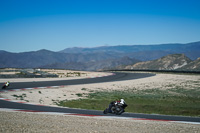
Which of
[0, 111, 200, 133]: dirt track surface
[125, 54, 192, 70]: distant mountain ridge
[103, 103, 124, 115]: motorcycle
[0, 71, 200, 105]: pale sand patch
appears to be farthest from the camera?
[125, 54, 192, 70]: distant mountain ridge

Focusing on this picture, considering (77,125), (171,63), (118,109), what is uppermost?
(171,63)

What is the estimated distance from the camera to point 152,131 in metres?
8.85

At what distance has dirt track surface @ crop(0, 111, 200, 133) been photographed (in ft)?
28.7

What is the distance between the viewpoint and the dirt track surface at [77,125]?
345 inches

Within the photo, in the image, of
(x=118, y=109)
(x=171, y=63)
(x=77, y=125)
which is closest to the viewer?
(x=77, y=125)

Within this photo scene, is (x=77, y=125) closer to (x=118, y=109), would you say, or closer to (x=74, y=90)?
(x=118, y=109)

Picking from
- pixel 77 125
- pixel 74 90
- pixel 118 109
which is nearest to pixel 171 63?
pixel 74 90

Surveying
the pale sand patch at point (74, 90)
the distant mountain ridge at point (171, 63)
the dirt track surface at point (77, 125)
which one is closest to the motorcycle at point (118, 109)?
the dirt track surface at point (77, 125)

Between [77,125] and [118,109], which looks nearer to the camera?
[77,125]

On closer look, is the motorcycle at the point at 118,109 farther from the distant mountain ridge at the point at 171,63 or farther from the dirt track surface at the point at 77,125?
the distant mountain ridge at the point at 171,63

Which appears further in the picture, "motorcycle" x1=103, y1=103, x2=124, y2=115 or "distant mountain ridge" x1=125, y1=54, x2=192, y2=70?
"distant mountain ridge" x1=125, y1=54, x2=192, y2=70

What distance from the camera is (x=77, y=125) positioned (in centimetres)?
961

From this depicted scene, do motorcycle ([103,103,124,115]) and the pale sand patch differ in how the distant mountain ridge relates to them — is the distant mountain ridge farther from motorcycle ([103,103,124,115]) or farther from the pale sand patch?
motorcycle ([103,103,124,115])

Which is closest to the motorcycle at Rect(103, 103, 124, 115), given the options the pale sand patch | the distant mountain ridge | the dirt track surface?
the dirt track surface
